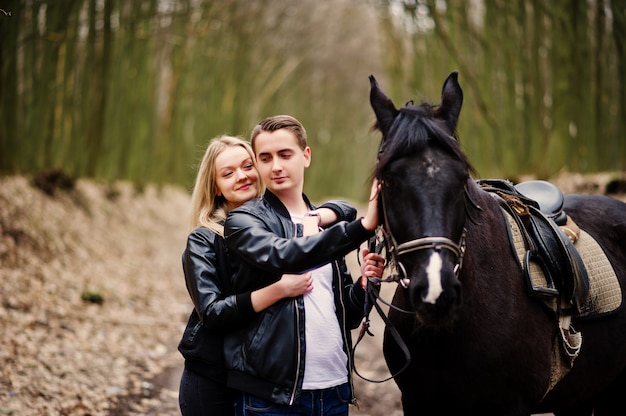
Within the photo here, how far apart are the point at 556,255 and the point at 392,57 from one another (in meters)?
11.0

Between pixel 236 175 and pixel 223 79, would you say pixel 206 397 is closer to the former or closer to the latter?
pixel 236 175

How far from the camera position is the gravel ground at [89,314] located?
12.7 feet

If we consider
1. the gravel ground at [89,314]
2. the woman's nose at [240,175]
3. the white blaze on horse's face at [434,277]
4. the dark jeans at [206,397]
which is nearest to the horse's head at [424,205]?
the white blaze on horse's face at [434,277]

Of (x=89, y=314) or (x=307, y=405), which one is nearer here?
(x=307, y=405)

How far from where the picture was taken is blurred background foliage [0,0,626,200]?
5840 mm

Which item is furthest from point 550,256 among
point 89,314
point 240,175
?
point 89,314

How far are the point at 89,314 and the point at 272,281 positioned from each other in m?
3.89

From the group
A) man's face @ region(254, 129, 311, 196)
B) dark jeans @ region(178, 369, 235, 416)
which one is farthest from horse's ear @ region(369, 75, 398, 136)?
dark jeans @ region(178, 369, 235, 416)

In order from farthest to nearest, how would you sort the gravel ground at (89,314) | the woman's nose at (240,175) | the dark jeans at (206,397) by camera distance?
the gravel ground at (89,314), the woman's nose at (240,175), the dark jeans at (206,397)

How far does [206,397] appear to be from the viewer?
90.6 inches

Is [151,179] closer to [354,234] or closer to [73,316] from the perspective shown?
[73,316]

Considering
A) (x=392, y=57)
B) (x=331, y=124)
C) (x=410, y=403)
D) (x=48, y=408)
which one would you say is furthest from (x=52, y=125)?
(x=331, y=124)

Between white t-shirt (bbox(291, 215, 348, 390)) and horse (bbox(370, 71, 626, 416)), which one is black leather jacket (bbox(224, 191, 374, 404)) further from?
horse (bbox(370, 71, 626, 416))

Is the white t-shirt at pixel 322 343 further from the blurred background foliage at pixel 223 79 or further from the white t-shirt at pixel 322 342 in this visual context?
the blurred background foliage at pixel 223 79
